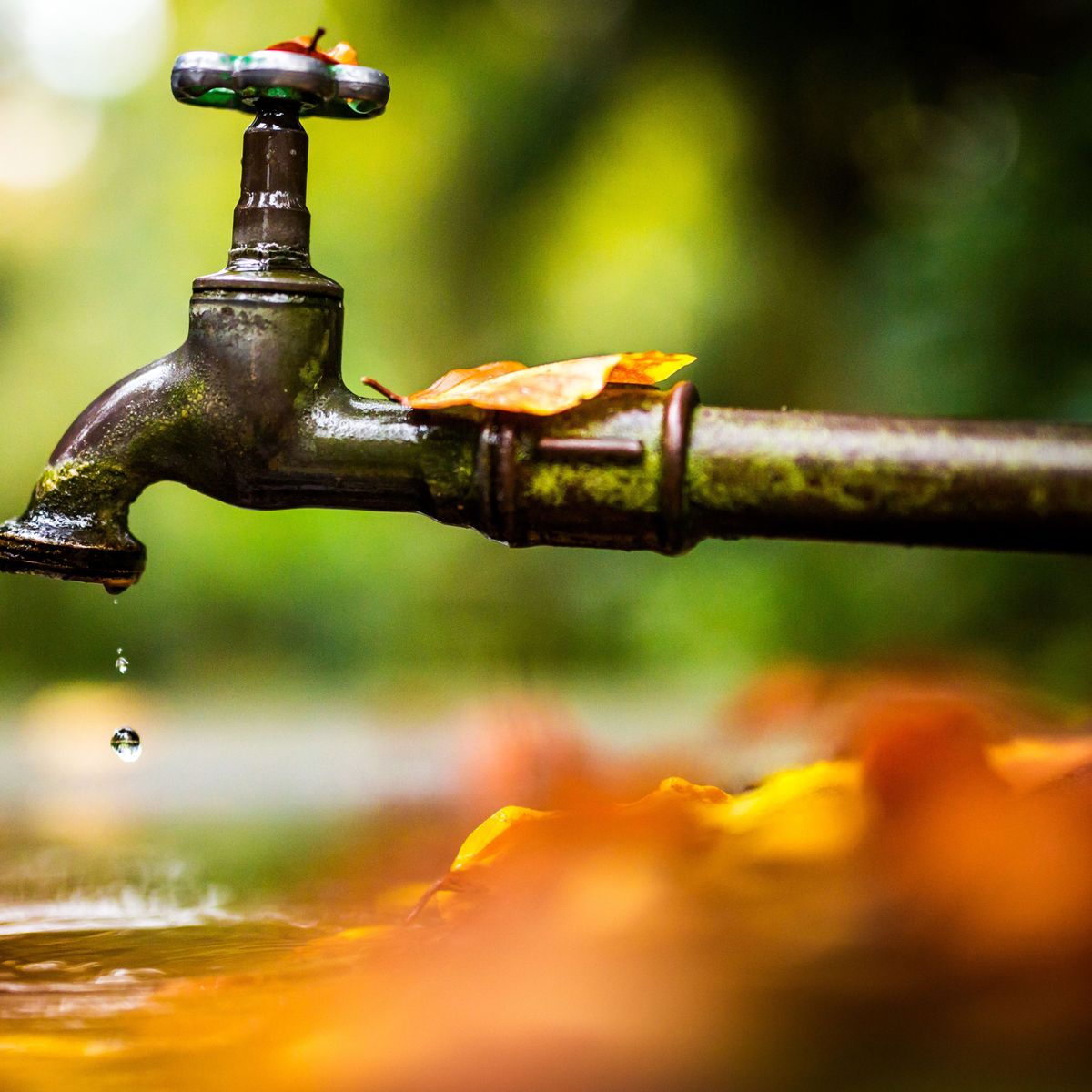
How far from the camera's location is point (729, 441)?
2.48 ft

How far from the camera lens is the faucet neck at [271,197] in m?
0.86

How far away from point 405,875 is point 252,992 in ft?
1.28

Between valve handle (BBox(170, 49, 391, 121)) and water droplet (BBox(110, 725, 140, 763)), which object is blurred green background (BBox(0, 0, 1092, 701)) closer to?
water droplet (BBox(110, 725, 140, 763))

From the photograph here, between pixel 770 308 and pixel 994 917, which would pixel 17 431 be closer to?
pixel 770 308

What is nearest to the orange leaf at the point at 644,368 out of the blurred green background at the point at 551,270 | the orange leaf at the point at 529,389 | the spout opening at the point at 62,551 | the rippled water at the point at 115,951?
the orange leaf at the point at 529,389

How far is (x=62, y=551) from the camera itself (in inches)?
33.1

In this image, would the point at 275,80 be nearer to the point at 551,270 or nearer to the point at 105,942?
the point at 105,942

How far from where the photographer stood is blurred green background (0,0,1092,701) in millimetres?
2004

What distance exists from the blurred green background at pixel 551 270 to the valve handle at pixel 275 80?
127 centimetres

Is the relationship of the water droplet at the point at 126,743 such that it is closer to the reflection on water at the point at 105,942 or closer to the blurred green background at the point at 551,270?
the reflection on water at the point at 105,942

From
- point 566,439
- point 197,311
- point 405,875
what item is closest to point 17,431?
point 405,875

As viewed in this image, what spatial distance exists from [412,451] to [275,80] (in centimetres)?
24

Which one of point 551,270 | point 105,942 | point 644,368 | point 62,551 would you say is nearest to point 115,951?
point 105,942

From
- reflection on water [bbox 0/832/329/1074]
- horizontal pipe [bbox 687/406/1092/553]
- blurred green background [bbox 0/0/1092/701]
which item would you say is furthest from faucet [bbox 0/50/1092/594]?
blurred green background [bbox 0/0/1092/701]
